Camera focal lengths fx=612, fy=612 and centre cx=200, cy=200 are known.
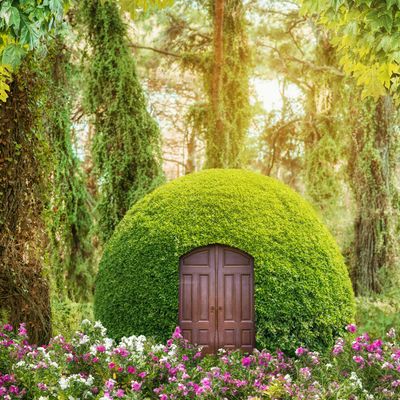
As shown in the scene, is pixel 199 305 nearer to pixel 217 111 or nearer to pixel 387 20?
pixel 387 20

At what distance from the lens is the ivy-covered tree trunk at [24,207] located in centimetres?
656

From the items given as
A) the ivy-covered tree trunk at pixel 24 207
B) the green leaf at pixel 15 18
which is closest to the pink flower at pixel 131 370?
the ivy-covered tree trunk at pixel 24 207

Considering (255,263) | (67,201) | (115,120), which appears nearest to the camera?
(255,263)

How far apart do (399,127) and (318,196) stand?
2653mm

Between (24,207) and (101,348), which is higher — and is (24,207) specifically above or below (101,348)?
above

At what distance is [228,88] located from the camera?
497 inches

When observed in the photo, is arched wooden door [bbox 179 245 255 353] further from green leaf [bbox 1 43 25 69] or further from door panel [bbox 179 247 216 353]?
green leaf [bbox 1 43 25 69]

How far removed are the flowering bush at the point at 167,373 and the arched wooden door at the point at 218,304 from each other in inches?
33.0

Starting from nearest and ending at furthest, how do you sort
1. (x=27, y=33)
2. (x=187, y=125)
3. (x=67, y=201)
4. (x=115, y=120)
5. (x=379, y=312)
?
1. (x=27, y=33)
2. (x=379, y=312)
3. (x=67, y=201)
4. (x=115, y=120)
5. (x=187, y=125)

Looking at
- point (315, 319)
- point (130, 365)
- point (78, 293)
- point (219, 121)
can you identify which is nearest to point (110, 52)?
point (219, 121)

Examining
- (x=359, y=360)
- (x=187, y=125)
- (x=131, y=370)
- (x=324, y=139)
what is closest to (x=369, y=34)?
(x=359, y=360)

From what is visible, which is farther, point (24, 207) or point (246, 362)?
point (24, 207)

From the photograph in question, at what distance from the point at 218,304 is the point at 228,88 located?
22.3 feet

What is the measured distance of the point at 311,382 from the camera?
5133 millimetres
